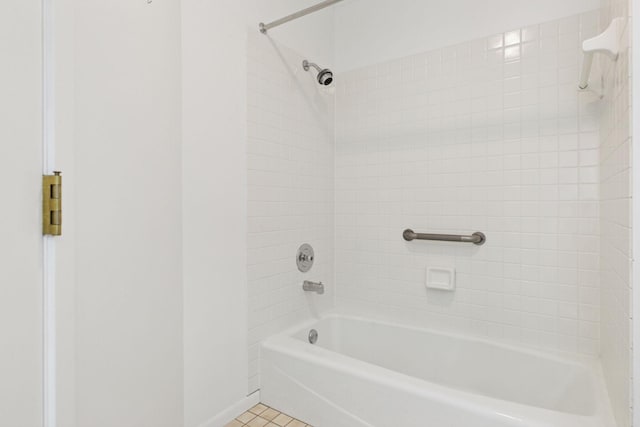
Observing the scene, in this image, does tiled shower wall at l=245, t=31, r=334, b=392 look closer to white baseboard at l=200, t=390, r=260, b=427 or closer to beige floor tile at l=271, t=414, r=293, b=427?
white baseboard at l=200, t=390, r=260, b=427

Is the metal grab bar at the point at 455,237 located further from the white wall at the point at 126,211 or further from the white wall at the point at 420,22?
the white wall at the point at 126,211

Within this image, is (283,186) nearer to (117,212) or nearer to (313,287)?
(313,287)

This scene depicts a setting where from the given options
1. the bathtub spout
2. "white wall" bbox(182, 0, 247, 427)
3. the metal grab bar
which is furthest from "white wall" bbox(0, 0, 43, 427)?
the metal grab bar

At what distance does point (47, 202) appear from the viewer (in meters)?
0.78

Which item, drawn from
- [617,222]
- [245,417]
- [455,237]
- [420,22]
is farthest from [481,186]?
[245,417]

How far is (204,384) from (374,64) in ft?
6.51

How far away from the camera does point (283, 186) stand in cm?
194

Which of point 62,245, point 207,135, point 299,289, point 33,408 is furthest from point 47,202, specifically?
point 299,289

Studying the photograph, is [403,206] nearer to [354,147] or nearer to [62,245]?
[354,147]

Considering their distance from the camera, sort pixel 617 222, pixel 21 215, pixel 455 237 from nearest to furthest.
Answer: pixel 21 215, pixel 617 222, pixel 455 237

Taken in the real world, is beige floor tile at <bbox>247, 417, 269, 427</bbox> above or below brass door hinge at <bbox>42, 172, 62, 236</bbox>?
below

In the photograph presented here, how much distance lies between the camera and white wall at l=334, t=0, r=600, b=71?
5.67ft

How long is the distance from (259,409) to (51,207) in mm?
1393

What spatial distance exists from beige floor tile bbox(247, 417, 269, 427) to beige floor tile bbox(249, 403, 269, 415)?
2.0 inches
